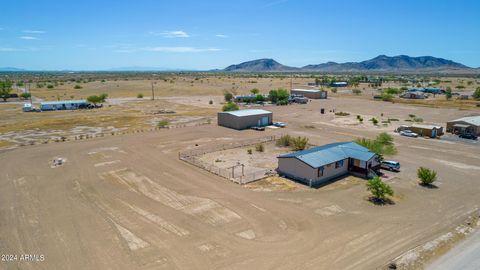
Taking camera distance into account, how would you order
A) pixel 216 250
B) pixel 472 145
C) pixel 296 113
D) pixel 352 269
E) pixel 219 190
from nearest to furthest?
1. pixel 352 269
2. pixel 216 250
3. pixel 219 190
4. pixel 472 145
5. pixel 296 113

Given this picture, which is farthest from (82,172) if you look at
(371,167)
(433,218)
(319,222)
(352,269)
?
(433,218)

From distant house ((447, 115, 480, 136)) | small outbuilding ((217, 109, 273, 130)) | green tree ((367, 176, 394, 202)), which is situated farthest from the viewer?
small outbuilding ((217, 109, 273, 130))

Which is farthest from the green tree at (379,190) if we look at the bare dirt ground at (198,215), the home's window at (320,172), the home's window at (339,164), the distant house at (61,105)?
the distant house at (61,105)

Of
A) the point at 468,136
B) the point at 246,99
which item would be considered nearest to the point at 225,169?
the point at 468,136

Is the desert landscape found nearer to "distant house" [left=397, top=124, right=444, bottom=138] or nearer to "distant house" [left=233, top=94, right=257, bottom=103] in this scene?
"distant house" [left=397, top=124, right=444, bottom=138]

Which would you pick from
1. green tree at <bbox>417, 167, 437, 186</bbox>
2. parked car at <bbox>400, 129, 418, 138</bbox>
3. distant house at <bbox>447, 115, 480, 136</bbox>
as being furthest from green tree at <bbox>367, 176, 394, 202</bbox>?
distant house at <bbox>447, 115, 480, 136</bbox>

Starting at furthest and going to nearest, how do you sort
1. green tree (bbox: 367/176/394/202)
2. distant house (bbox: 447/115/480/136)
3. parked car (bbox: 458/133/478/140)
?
1. distant house (bbox: 447/115/480/136)
2. parked car (bbox: 458/133/478/140)
3. green tree (bbox: 367/176/394/202)

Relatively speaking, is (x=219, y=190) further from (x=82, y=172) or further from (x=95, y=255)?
(x=82, y=172)

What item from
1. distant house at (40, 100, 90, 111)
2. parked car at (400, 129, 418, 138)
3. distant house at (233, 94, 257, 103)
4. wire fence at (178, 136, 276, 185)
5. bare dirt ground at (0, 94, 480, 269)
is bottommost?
bare dirt ground at (0, 94, 480, 269)
